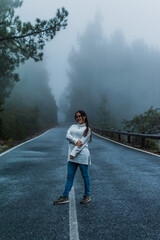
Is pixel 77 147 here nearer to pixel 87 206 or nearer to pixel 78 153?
pixel 78 153

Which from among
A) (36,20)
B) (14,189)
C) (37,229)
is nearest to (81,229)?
(37,229)

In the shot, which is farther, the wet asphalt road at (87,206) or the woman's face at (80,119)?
the woman's face at (80,119)

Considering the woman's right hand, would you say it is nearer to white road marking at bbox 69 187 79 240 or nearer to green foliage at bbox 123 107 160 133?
white road marking at bbox 69 187 79 240

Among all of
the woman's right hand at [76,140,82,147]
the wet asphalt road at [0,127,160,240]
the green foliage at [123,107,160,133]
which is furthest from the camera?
the green foliage at [123,107,160,133]

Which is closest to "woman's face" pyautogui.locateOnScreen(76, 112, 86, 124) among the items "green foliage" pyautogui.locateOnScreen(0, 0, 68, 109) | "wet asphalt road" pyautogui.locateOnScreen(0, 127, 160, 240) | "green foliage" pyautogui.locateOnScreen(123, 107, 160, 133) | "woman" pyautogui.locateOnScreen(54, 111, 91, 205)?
"woman" pyautogui.locateOnScreen(54, 111, 91, 205)

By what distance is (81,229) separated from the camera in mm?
3547

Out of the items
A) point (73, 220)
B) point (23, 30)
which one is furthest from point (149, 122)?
point (73, 220)

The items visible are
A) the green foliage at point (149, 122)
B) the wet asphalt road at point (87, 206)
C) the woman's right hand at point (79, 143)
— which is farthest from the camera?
the green foliage at point (149, 122)

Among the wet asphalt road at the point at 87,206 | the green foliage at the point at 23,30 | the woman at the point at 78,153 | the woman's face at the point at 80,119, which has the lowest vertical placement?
the wet asphalt road at the point at 87,206

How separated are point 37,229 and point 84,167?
1.44 meters

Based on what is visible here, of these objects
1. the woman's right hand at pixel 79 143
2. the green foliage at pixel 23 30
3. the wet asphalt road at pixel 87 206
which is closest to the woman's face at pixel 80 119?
the woman's right hand at pixel 79 143

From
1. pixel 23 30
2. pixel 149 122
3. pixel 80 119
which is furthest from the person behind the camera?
pixel 149 122

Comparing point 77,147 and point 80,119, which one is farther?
point 80,119

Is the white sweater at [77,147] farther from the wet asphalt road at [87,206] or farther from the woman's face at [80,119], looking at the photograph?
the wet asphalt road at [87,206]
